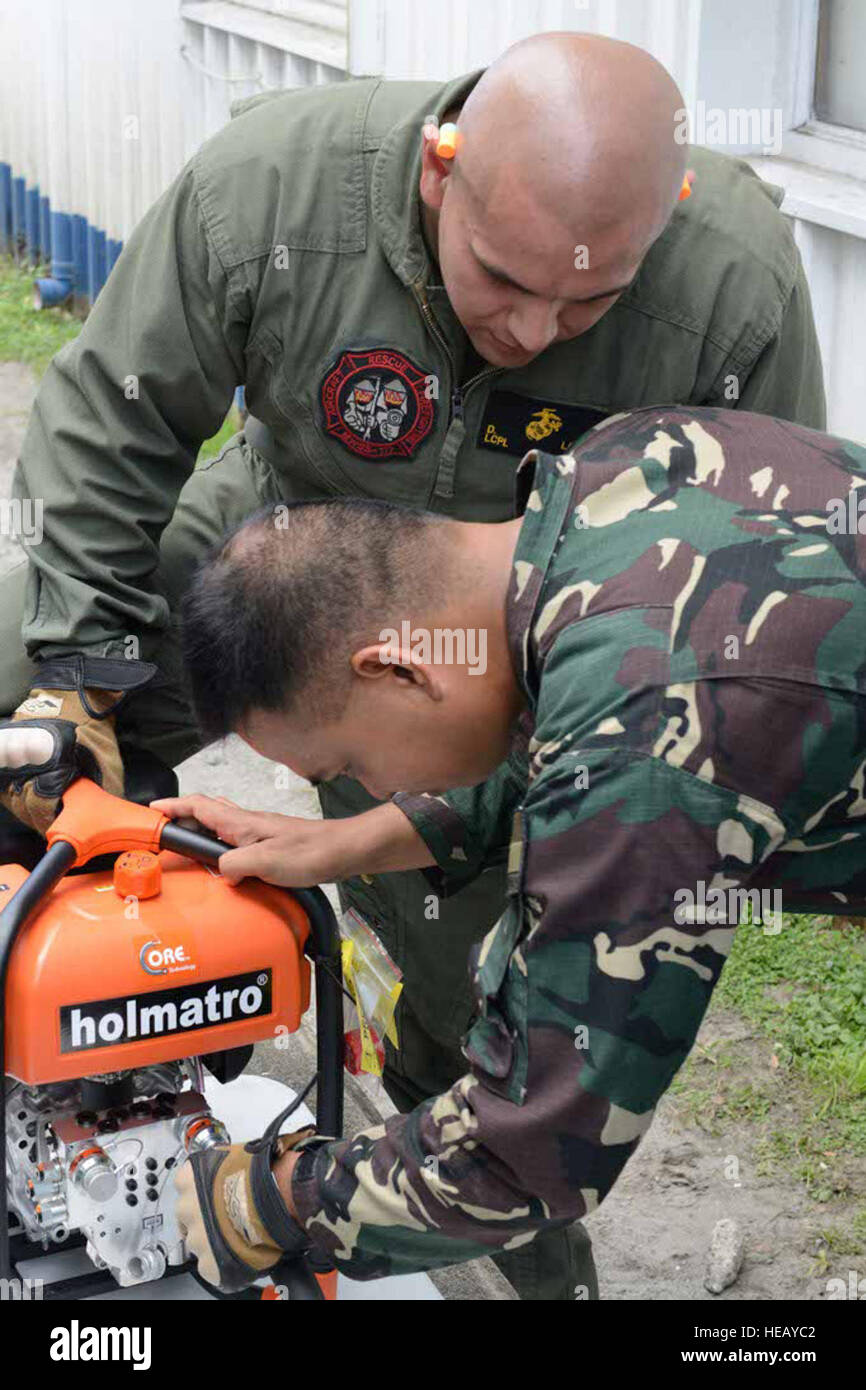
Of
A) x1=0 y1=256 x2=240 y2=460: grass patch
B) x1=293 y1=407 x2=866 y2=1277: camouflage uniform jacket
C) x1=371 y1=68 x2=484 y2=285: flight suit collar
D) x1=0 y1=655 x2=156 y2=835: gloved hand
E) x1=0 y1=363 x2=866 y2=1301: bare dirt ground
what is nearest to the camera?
x1=293 y1=407 x2=866 y2=1277: camouflage uniform jacket

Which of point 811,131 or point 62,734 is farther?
point 811,131

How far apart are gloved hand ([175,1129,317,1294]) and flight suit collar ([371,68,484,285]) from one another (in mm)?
1117

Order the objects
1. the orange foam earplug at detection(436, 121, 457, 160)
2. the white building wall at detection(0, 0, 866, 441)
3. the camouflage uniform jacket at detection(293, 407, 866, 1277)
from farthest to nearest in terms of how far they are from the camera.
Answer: the white building wall at detection(0, 0, 866, 441), the orange foam earplug at detection(436, 121, 457, 160), the camouflage uniform jacket at detection(293, 407, 866, 1277)

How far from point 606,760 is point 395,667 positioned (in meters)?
0.27

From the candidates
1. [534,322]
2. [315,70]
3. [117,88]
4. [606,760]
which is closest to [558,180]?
[534,322]

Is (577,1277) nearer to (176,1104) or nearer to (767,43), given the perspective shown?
(176,1104)

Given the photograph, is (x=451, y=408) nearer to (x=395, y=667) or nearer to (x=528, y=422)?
(x=528, y=422)

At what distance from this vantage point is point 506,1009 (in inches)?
61.7

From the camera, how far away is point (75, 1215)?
183cm

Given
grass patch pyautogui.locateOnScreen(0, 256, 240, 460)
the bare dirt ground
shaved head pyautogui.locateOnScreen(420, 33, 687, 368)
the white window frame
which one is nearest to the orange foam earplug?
shaved head pyautogui.locateOnScreen(420, 33, 687, 368)

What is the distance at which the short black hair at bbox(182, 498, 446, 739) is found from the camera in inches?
63.8

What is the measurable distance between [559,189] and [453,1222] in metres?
1.09

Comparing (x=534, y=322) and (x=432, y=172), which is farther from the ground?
(x=432, y=172)

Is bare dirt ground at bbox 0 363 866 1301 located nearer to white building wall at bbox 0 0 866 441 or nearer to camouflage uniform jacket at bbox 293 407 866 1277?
camouflage uniform jacket at bbox 293 407 866 1277
